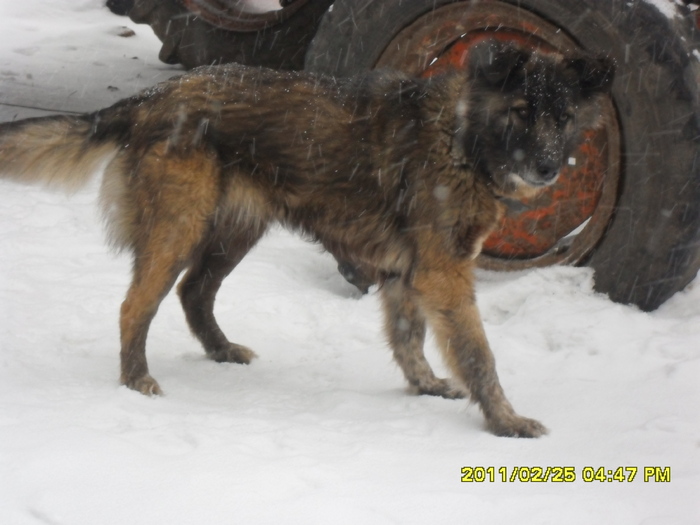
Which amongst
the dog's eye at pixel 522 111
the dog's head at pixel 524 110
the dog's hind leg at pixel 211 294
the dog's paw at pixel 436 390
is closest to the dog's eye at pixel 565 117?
the dog's head at pixel 524 110

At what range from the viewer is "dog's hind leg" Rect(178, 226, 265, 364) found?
419cm

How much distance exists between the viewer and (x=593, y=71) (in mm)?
3422

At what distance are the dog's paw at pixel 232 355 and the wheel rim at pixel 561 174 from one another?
1511 mm

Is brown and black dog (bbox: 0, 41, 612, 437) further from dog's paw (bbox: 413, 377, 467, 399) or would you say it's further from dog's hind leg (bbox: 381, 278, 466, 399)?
dog's paw (bbox: 413, 377, 467, 399)

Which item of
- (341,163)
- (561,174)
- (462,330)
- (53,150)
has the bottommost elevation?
(462,330)

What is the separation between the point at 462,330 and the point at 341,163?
933mm

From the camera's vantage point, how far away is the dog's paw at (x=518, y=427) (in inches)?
130

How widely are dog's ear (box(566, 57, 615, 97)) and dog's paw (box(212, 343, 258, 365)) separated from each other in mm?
2129

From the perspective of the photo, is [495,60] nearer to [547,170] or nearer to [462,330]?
[547,170]

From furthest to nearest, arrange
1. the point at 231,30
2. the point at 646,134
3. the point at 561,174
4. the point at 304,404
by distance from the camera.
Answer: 1. the point at 231,30
2. the point at 561,174
3. the point at 646,134
4. the point at 304,404

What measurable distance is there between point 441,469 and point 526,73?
1.65 metres

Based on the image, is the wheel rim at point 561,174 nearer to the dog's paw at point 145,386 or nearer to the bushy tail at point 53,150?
the bushy tail at point 53,150

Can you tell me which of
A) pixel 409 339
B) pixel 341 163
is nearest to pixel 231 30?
pixel 341 163

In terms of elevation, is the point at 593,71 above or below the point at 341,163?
above
